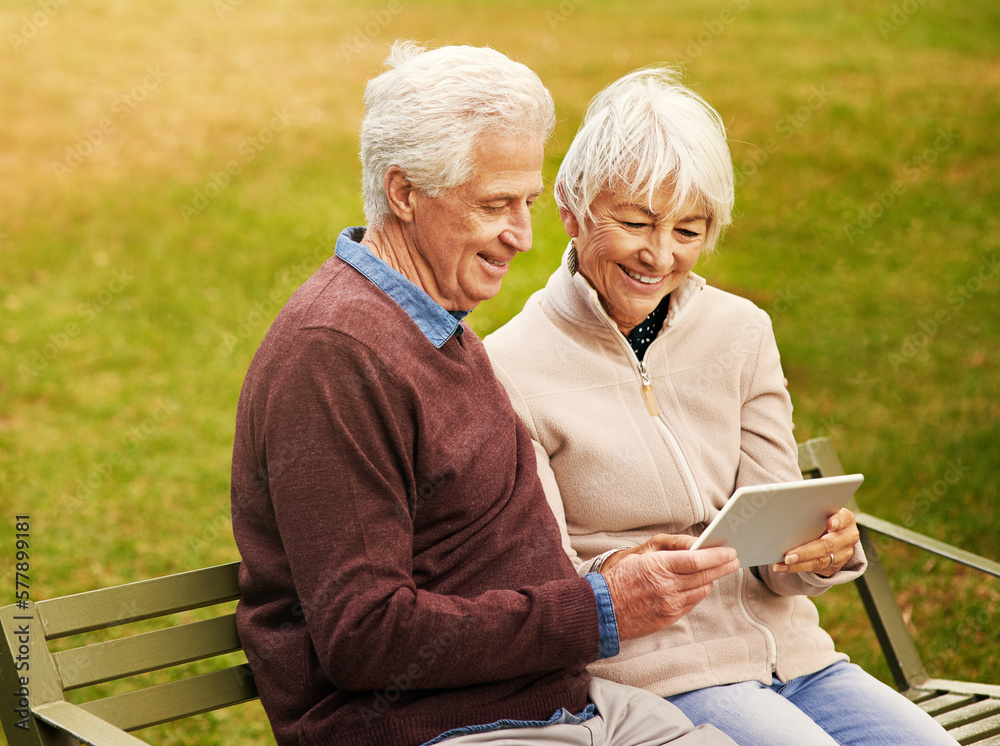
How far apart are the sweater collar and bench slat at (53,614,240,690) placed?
1.11 m

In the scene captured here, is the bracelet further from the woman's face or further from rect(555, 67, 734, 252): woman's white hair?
rect(555, 67, 734, 252): woman's white hair

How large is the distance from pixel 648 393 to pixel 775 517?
1.68ft

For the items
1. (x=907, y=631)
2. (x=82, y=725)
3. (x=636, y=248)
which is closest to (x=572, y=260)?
(x=636, y=248)

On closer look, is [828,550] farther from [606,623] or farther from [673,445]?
[606,623]

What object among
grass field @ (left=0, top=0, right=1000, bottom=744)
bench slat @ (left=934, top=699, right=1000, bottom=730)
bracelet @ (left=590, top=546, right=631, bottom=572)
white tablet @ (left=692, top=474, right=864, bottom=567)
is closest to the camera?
white tablet @ (left=692, top=474, right=864, bottom=567)

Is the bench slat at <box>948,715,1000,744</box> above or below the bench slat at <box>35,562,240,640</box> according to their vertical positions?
below

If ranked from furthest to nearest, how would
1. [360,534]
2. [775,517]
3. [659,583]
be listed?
[775,517] → [659,583] → [360,534]

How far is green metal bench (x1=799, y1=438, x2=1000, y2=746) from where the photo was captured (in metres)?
2.90

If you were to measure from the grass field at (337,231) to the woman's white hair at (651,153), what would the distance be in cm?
105

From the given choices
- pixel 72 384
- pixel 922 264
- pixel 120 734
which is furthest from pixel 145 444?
pixel 922 264

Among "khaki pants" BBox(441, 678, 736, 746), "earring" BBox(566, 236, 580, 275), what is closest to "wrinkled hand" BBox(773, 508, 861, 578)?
"khaki pants" BBox(441, 678, 736, 746)

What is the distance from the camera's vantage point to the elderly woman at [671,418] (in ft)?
7.86

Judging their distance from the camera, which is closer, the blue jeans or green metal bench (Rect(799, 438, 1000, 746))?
the blue jeans

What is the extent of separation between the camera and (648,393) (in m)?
2.56
